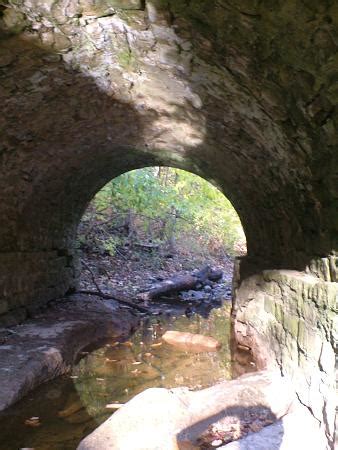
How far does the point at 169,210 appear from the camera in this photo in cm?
1422

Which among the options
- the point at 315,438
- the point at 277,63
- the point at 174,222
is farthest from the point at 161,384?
the point at 174,222

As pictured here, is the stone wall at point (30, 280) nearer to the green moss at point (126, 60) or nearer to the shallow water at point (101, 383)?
the shallow water at point (101, 383)

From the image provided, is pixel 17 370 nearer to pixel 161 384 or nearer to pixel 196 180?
pixel 161 384

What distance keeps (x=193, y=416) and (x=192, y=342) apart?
2.80m

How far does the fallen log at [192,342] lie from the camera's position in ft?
19.4

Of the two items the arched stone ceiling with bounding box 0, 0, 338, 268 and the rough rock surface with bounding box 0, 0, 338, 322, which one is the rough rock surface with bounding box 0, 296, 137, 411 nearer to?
the rough rock surface with bounding box 0, 0, 338, 322

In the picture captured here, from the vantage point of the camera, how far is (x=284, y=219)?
14.9 feet

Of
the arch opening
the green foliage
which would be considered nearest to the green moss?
the arch opening

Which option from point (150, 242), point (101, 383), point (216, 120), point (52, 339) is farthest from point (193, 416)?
point (150, 242)

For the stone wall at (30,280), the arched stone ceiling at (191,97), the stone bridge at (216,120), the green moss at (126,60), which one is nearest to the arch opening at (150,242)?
the stone wall at (30,280)

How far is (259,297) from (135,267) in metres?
6.69

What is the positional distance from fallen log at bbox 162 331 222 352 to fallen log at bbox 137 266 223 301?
312 cm

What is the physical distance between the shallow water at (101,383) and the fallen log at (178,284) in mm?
2528

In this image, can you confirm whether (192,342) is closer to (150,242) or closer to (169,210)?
(150,242)
